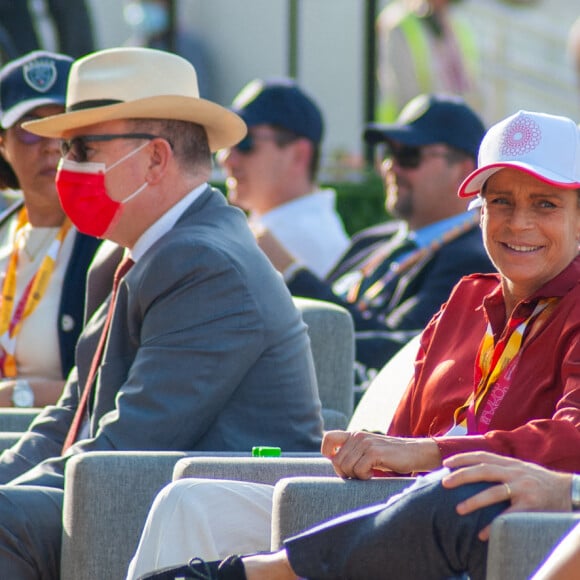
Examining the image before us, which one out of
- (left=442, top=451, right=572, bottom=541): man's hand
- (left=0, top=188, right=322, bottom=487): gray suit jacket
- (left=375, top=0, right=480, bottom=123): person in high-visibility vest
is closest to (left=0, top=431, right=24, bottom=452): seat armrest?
(left=0, top=188, right=322, bottom=487): gray suit jacket

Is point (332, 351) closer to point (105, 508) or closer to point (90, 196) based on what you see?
point (90, 196)

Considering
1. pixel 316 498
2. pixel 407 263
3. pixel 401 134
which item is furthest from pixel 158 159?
pixel 401 134

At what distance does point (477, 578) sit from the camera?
3043 mm

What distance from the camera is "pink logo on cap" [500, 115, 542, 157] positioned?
3672 mm

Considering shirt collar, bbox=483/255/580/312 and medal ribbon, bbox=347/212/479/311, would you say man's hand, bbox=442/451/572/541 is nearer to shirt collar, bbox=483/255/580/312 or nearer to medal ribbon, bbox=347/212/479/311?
shirt collar, bbox=483/255/580/312

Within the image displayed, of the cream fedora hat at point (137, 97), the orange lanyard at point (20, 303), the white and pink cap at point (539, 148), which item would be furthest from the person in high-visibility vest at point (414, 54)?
the white and pink cap at point (539, 148)

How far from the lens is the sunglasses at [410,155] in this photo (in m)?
6.60

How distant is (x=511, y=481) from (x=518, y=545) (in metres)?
0.22

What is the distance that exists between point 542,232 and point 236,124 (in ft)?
3.95

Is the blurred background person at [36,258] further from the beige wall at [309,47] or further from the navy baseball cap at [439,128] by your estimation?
the beige wall at [309,47]

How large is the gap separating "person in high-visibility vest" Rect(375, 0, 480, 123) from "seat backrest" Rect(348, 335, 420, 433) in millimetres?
8278

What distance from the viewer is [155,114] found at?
14.6 feet

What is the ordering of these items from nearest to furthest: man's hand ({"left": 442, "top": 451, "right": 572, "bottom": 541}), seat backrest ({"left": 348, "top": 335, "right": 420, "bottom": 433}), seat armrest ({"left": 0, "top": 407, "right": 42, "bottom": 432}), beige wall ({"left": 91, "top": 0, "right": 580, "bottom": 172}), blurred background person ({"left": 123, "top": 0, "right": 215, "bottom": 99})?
man's hand ({"left": 442, "top": 451, "right": 572, "bottom": 541})
seat backrest ({"left": 348, "top": 335, "right": 420, "bottom": 433})
seat armrest ({"left": 0, "top": 407, "right": 42, "bottom": 432})
blurred background person ({"left": 123, "top": 0, "right": 215, "bottom": 99})
beige wall ({"left": 91, "top": 0, "right": 580, "bottom": 172})

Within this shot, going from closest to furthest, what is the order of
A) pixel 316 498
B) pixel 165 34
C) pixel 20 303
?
1. pixel 316 498
2. pixel 20 303
3. pixel 165 34
